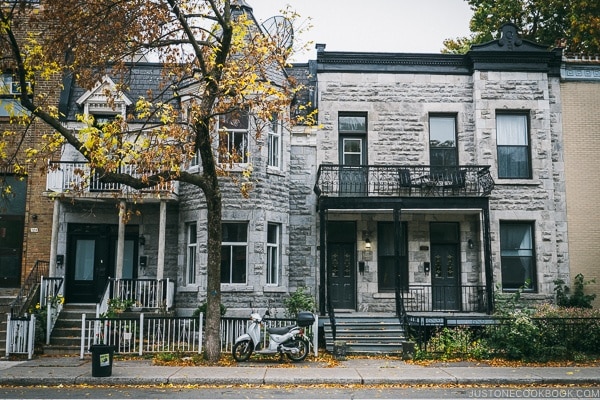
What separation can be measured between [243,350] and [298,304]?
3542 millimetres

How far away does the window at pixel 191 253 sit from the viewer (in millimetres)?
18562

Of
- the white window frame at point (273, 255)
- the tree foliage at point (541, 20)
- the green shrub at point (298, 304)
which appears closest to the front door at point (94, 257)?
the white window frame at point (273, 255)

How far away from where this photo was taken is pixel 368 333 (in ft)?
53.3

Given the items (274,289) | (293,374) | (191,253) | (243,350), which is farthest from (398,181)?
(293,374)

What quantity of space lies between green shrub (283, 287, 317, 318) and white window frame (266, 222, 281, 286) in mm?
949

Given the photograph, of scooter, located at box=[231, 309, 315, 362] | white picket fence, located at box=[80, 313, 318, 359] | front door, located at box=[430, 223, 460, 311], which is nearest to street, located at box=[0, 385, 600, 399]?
scooter, located at box=[231, 309, 315, 362]

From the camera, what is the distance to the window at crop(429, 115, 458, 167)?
1967cm

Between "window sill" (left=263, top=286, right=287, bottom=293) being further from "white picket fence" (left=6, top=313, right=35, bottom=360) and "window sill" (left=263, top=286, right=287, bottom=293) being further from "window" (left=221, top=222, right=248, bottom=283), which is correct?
"white picket fence" (left=6, top=313, right=35, bottom=360)

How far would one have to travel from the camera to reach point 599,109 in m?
19.8

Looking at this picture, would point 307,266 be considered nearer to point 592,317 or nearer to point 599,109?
point 592,317

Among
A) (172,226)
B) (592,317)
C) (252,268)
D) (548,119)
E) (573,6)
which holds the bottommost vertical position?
(592,317)

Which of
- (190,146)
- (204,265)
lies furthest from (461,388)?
(204,265)

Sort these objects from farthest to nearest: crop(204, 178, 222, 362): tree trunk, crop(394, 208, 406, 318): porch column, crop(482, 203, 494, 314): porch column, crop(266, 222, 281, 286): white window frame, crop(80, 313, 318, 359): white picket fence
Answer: crop(266, 222, 281, 286): white window frame → crop(482, 203, 494, 314): porch column → crop(394, 208, 406, 318): porch column → crop(80, 313, 318, 359): white picket fence → crop(204, 178, 222, 362): tree trunk

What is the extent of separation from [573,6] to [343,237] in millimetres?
13553
